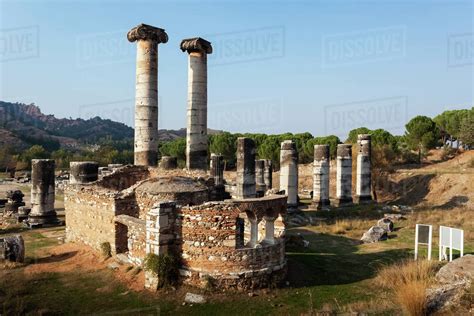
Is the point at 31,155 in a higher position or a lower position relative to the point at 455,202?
higher

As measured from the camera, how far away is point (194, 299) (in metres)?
9.69

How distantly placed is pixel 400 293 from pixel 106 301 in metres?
7.15

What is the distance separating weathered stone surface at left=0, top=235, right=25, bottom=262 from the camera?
1315 centimetres

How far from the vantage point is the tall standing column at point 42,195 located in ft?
71.7

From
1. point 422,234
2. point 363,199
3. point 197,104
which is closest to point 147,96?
point 197,104

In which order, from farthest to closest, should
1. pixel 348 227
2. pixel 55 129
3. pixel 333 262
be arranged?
pixel 55 129 < pixel 348 227 < pixel 333 262

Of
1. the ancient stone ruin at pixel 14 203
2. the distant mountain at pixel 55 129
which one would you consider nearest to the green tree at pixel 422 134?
the ancient stone ruin at pixel 14 203

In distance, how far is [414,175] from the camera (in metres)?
38.3

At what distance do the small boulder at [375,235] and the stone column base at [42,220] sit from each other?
17148 mm

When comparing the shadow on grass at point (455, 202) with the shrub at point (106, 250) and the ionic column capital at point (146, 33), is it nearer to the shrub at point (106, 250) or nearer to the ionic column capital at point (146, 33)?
the ionic column capital at point (146, 33)

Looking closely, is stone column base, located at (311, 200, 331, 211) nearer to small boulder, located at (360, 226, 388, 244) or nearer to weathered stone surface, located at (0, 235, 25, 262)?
small boulder, located at (360, 226, 388, 244)

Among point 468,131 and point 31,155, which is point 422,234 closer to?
point 468,131

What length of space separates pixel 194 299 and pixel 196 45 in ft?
51.1

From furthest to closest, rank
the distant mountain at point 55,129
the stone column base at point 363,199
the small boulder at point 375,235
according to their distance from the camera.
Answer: the distant mountain at point 55,129
the stone column base at point 363,199
the small boulder at point 375,235
